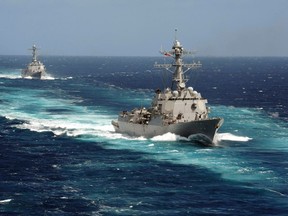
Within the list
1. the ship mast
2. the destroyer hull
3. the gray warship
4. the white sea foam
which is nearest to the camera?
the destroyer hull

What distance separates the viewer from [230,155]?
67.6 m

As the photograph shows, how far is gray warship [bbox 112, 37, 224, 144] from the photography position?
246 ft

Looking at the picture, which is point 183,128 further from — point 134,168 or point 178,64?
point 134,168

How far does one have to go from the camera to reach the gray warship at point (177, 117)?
74.9m

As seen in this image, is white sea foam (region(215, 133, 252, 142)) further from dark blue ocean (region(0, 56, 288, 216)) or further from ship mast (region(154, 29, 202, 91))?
ship mast (region(154, 29, 202, 91))

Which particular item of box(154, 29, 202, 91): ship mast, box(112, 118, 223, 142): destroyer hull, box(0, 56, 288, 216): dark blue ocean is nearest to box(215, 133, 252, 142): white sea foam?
box(0, 56, 288, 216): dark blue ocean

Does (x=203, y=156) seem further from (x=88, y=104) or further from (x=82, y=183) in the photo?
(x=88, y=104)

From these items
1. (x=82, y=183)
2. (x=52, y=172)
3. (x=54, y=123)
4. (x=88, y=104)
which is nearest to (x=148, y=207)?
(x=82, y=183)

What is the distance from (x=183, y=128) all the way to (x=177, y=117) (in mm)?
2839

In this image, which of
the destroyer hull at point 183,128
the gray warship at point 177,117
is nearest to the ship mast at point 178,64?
the gray warship at point 177,117

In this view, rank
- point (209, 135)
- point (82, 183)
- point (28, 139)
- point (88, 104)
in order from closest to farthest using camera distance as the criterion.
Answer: point (82, 183), point (209, 135), point (28, 139), point (88, 104)

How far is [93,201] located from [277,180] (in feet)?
66.7

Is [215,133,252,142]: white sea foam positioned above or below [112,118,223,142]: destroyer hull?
below

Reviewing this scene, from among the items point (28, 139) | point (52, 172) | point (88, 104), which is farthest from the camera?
point (88, 104)
